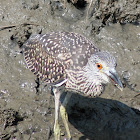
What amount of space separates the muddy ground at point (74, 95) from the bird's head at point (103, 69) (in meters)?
1.29

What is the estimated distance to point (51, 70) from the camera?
5613 mm

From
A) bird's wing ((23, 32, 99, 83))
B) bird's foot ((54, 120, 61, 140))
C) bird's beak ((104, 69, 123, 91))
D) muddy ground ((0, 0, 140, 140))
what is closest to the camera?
bird's beak ((104, 69, 123, 91))

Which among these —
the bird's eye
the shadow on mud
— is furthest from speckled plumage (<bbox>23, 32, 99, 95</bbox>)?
the shadow on mud

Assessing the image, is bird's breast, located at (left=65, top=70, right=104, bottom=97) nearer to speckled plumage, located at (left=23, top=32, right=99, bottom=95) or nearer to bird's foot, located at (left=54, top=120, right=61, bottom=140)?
speckled plumage, located at (left=23, top=32, right=99, bottom=95)

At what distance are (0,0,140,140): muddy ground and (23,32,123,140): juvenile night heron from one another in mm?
529

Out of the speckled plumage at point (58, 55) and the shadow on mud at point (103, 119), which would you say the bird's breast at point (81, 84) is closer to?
the speckled plumage at point (58, 55)

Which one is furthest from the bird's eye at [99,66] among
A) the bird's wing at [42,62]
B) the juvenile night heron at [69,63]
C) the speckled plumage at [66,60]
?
the bird's wing at [42,62]

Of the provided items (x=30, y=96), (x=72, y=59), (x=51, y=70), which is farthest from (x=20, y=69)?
(x=72, y=59)

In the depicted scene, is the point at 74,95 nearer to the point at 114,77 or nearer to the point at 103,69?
the point at 103,69

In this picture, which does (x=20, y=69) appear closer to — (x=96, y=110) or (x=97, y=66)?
(x=96, y=110)

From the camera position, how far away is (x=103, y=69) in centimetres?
490

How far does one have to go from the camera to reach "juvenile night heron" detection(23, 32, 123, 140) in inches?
200

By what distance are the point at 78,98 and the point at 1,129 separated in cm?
174

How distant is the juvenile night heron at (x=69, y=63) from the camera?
5.08 meters
